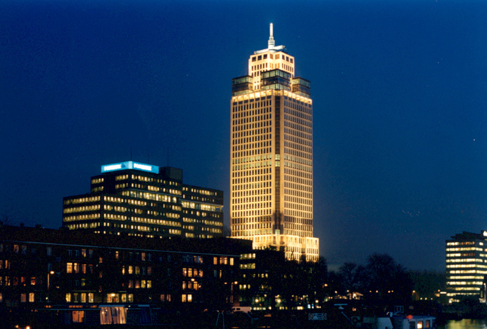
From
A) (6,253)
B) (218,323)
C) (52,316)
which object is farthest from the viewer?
(6,253)

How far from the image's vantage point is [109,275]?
144 m

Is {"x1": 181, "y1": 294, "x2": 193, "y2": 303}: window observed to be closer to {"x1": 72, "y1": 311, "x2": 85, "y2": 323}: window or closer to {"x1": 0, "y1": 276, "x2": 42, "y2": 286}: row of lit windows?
{"x1": 0, "y1": 276, "x2": 42, "y2": 286}: row of lit windows

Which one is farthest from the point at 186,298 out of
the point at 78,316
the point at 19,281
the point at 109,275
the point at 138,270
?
the point at 78,316

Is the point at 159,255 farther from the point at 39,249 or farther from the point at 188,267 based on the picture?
the point at 39,249

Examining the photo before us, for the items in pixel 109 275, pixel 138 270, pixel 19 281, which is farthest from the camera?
pixel 138 270

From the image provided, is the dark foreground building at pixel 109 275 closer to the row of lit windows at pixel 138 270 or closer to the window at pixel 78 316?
the window at pixel 78 316

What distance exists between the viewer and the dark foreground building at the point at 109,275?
11489 centimetres

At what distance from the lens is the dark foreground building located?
114888 millimetres

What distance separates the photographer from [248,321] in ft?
422

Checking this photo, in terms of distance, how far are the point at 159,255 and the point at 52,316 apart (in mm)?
54228

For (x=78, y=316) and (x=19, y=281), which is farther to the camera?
(x=19, y=281)

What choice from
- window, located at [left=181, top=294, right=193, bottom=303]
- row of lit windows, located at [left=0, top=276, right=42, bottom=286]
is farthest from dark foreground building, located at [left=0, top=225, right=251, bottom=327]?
window, located at [left=181, top=294, right=193, bottom=303]

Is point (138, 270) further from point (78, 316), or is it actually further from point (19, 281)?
point (78, 316)

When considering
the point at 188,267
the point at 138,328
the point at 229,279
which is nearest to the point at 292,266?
the point at 229,279
